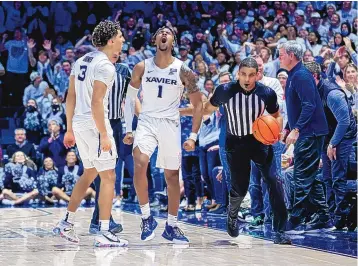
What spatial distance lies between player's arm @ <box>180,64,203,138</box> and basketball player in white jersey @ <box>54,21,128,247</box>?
2.23ft

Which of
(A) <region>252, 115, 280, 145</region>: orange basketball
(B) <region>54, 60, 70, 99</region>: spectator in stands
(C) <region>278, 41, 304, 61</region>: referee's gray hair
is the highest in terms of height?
(B) <region>54, 60, 70, 99</region>: spectator in stands

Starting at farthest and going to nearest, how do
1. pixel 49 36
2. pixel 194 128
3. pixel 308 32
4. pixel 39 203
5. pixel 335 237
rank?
pixel 49 36
pixel 308 32
pixel 39 203
pixel 335 237
pixel 194 128

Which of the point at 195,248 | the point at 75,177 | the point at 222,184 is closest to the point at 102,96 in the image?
the point at 195,248

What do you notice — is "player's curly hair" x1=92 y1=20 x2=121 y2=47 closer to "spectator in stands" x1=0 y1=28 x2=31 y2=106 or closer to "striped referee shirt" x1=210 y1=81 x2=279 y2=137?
"striped referee shirt" x1=210 y1=81 x2=279 y2=137

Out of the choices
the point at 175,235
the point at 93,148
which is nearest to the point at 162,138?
the point at 93,148

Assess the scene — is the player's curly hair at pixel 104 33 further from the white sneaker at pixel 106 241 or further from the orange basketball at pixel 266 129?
the white sneaker at pixel 106 241

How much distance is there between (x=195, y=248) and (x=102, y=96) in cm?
154

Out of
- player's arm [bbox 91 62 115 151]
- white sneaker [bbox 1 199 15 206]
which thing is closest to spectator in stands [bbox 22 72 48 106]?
white sneaker [bbox 1 199 15 206]

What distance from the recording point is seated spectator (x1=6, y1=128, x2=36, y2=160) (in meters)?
12.5

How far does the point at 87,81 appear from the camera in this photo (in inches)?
245

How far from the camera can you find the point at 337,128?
7.67 metres

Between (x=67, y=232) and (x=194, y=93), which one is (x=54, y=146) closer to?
(x=67, y=232)

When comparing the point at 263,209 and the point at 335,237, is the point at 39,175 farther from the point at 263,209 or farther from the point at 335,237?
the point at 335,237

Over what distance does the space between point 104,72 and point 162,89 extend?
2.67 feet
